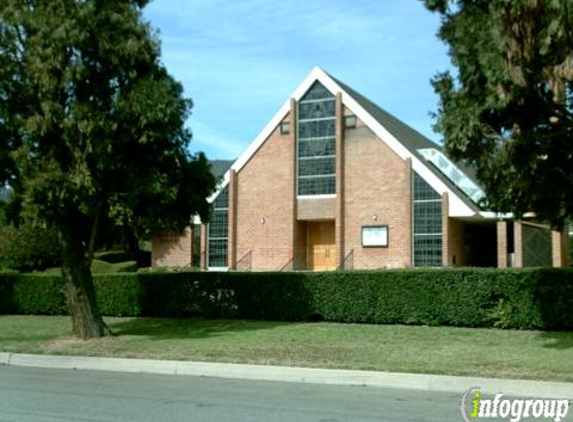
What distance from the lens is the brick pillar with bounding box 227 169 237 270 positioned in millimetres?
30562

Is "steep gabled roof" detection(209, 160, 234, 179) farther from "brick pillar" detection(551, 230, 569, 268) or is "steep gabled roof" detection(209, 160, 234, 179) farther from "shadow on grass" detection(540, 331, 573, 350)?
"shadow on grass" detection(540, 331, 573, 350)

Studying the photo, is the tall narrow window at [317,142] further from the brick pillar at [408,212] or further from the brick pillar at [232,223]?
the brick pillar at [408,212]

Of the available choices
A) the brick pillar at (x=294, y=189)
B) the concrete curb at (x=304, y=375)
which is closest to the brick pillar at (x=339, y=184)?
the brick pillar at (x=294, y=189)

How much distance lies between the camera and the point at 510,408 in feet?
28.8

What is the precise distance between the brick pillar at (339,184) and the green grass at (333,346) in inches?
439

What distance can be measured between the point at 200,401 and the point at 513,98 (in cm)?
649

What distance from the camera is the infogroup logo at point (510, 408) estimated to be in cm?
830

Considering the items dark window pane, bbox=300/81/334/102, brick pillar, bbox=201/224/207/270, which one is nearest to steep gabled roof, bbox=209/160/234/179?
brick pillar, bbox=201/224/207/270

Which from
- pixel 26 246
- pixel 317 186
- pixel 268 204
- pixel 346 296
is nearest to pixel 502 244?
pixel 317 186

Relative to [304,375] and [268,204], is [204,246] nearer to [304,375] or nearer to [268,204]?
[268,204]

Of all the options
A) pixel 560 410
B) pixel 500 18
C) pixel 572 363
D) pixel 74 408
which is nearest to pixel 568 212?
pixel 572 363

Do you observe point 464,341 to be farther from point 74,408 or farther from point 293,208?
point 293,208

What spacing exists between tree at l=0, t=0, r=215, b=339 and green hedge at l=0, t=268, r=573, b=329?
416cm

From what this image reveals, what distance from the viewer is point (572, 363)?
11.4 meters
